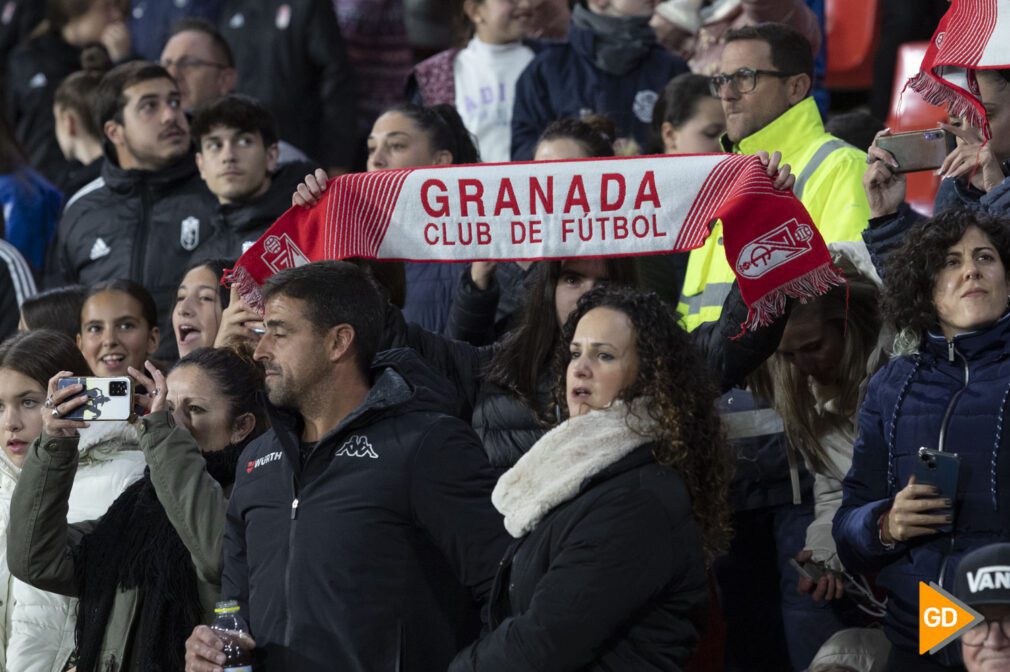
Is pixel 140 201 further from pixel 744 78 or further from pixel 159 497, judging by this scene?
pixel 159 497

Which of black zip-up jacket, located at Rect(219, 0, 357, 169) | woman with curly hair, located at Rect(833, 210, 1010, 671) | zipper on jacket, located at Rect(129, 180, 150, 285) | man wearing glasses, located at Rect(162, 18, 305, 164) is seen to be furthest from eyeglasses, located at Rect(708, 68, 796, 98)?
black zip-up jacket, located at Rect(219, 0, 357, 169)

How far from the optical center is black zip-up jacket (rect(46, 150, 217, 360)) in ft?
27.3

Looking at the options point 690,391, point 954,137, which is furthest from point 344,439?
point 954,137

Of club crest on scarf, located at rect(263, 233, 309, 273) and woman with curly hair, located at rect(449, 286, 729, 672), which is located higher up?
club crest on scarf, located at rect(263, 233, 309, 273)

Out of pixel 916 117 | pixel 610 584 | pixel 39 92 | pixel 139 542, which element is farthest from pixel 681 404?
pixel 39 92

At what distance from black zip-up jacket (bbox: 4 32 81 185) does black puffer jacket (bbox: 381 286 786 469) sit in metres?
5.40

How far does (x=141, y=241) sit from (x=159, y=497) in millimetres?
3025

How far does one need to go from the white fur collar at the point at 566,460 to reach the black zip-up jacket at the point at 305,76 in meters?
6.03

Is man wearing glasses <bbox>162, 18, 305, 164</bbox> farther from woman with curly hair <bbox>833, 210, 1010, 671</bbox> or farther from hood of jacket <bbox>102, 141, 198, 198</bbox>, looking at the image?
woman with curly hair <bbox>833, 210, 1010, 671</bbox>

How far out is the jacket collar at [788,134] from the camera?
6941 mm

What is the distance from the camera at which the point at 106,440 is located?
6277 millimetres

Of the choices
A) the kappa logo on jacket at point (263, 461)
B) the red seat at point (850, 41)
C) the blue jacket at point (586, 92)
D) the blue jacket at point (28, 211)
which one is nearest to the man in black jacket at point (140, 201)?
the blue jacket at point (28, 211)

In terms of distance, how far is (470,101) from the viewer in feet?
31.6

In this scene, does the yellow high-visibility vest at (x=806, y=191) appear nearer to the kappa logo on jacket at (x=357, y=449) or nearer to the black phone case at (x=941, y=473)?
the black phone case at (x=941, y=473)
